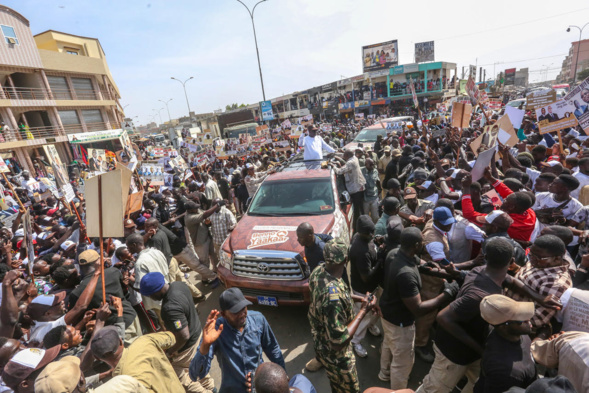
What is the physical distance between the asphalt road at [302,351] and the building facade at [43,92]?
24.1 meters

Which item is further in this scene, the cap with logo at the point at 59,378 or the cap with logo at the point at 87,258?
the cap with logo at the point at 87,258

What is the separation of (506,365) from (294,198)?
382cm

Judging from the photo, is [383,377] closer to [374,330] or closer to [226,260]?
[374,330]

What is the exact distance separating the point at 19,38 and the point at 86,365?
96.0 feet

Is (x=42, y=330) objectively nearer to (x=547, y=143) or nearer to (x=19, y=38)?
(x=547, y=143)

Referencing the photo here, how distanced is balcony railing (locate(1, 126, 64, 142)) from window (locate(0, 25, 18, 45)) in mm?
6103

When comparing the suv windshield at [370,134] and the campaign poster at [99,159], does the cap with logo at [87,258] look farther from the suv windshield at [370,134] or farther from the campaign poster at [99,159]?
the suv windshield at [370,134]

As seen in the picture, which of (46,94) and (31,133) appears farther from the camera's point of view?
(46,94)

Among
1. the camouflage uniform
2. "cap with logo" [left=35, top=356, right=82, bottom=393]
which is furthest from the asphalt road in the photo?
"cap with logo" [left=35, top=356, right=82, bottom=393]

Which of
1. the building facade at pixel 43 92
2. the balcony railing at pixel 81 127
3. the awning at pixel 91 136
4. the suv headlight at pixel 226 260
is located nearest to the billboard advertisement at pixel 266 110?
the awning at pixel 91 136

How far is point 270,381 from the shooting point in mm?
1502

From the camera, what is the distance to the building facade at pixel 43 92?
20.0m

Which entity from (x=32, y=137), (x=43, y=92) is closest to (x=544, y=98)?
(x=32, y=137)

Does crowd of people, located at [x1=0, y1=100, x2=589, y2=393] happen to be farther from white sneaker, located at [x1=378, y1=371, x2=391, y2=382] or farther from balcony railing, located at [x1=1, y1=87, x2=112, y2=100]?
balcony railing, located at [x1=1, y1=87, x2=112, y2=100]
